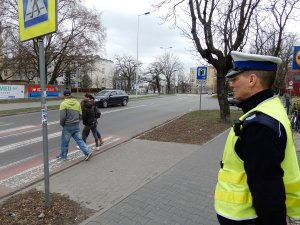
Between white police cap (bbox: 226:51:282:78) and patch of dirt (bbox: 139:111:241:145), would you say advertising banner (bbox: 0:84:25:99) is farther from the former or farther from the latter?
white police cap (bbox: 226:51:282:78)

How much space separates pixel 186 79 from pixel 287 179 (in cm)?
12112

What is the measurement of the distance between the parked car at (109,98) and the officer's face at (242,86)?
23.1m

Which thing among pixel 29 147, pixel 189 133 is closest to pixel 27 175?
pixel 29 147

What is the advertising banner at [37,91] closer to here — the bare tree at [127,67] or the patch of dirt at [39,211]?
the patch of dirt at [39,211]

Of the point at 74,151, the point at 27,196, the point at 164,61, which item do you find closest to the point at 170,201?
the point at 27,196

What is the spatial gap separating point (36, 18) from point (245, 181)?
11.5 ft

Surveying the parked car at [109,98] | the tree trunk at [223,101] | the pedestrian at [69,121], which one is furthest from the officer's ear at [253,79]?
the parked car at [109,98]

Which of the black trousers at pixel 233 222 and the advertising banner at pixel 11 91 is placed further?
the advertising banner at pixel 11 91

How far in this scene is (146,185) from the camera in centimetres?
583

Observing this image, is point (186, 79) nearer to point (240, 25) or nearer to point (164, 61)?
point (164, 61)

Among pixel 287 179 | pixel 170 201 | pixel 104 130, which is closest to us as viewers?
pixel 287 179

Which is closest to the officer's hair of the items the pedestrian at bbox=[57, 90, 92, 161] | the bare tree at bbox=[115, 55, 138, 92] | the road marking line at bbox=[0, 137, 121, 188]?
the road marking line at bbox=[0, 137, 121, 188]

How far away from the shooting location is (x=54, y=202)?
4926mm

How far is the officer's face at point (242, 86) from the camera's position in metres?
2.02
